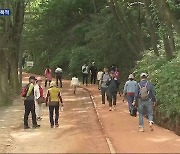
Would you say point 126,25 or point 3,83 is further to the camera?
point 126,25

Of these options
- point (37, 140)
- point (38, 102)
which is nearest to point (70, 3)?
point (38, 102)

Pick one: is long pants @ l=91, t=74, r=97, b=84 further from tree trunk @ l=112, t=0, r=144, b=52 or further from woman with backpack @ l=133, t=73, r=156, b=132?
woman with backpack @ l=133, t=73, r=156, b=132

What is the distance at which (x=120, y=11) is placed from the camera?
88.1ft

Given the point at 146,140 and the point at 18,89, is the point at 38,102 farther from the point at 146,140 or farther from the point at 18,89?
the point at 18,89

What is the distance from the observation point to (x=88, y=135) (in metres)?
13.3

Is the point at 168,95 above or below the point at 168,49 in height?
below

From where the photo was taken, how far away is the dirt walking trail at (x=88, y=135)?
11.3 meters

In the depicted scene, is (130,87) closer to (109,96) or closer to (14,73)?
(109,96)

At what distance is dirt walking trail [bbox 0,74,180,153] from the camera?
11273 mm

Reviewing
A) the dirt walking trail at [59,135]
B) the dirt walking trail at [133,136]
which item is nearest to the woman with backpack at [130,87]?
the dirt walking trail at [133,136]

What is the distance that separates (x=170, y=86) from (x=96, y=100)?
824cm

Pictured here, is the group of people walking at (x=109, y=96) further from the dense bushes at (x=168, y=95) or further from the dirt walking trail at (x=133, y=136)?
the dense bushes at (x=168, y=95)

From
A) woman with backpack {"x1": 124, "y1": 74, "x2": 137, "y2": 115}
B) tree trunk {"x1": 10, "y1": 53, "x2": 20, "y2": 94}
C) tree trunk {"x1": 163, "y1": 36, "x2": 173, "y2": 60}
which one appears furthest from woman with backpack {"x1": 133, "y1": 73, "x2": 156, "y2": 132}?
tree trunk {"x1": 10, "y1": 53, "x2": 20, "y2": 94}

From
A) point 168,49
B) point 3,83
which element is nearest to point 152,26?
point 168,49
